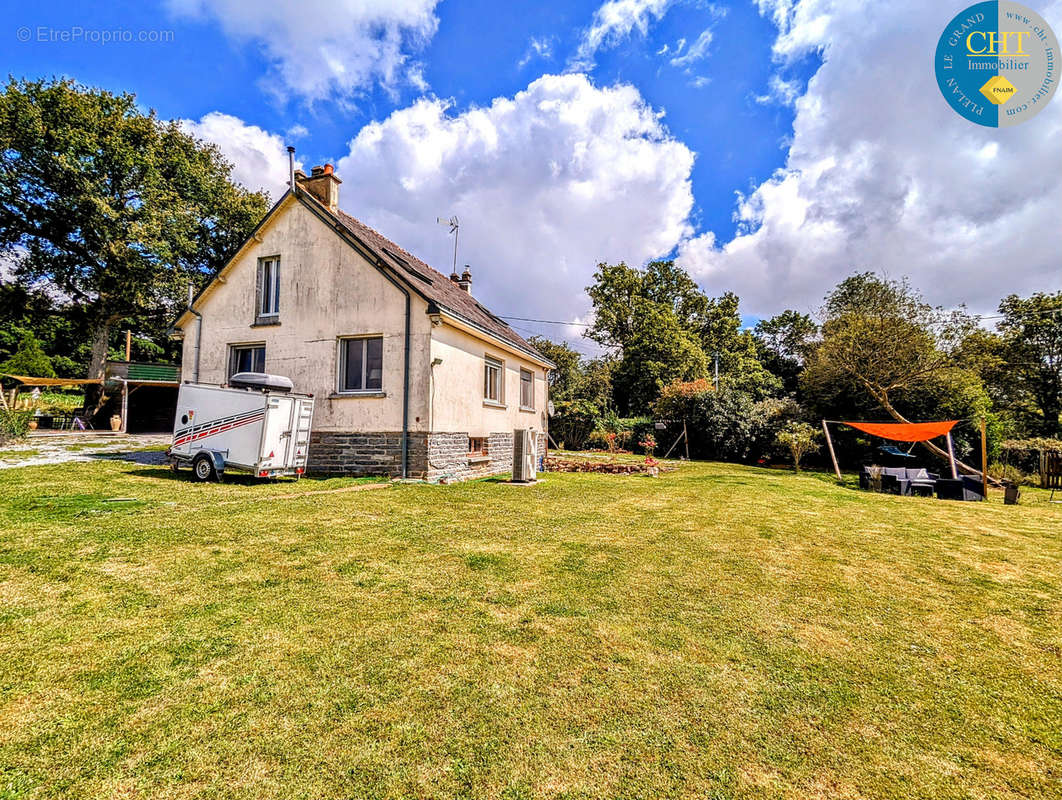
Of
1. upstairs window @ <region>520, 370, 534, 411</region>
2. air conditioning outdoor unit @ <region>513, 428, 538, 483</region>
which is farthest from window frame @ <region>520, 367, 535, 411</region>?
air conditioning outdoor unit @ <region>513, 428, 538, 483</region>

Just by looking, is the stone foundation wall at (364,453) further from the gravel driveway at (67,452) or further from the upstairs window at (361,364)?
the gravel driveway at (67,452)

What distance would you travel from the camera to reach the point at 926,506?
1023 centimetres

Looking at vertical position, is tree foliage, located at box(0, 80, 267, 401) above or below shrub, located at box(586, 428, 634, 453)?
above

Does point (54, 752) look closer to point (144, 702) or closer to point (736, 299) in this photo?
point (144, 702)

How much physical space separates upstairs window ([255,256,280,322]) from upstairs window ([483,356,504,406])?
599 cm

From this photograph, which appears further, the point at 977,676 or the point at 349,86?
the point at 349,86

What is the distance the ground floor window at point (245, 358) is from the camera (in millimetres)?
12930

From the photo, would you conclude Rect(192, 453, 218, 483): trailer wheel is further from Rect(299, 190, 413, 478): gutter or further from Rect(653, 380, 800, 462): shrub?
Rect(653, 380, 800, 462): shrub

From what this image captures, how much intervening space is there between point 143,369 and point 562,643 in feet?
94.4

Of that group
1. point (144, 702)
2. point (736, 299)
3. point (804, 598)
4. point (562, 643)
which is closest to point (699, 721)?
point (562, 643)

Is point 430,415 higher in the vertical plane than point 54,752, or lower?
higher

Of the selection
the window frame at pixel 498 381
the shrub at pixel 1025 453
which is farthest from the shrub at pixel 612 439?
the shrub at pixel 1025 453

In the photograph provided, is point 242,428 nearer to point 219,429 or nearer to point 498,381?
point 219,429

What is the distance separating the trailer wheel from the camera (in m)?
9.72
